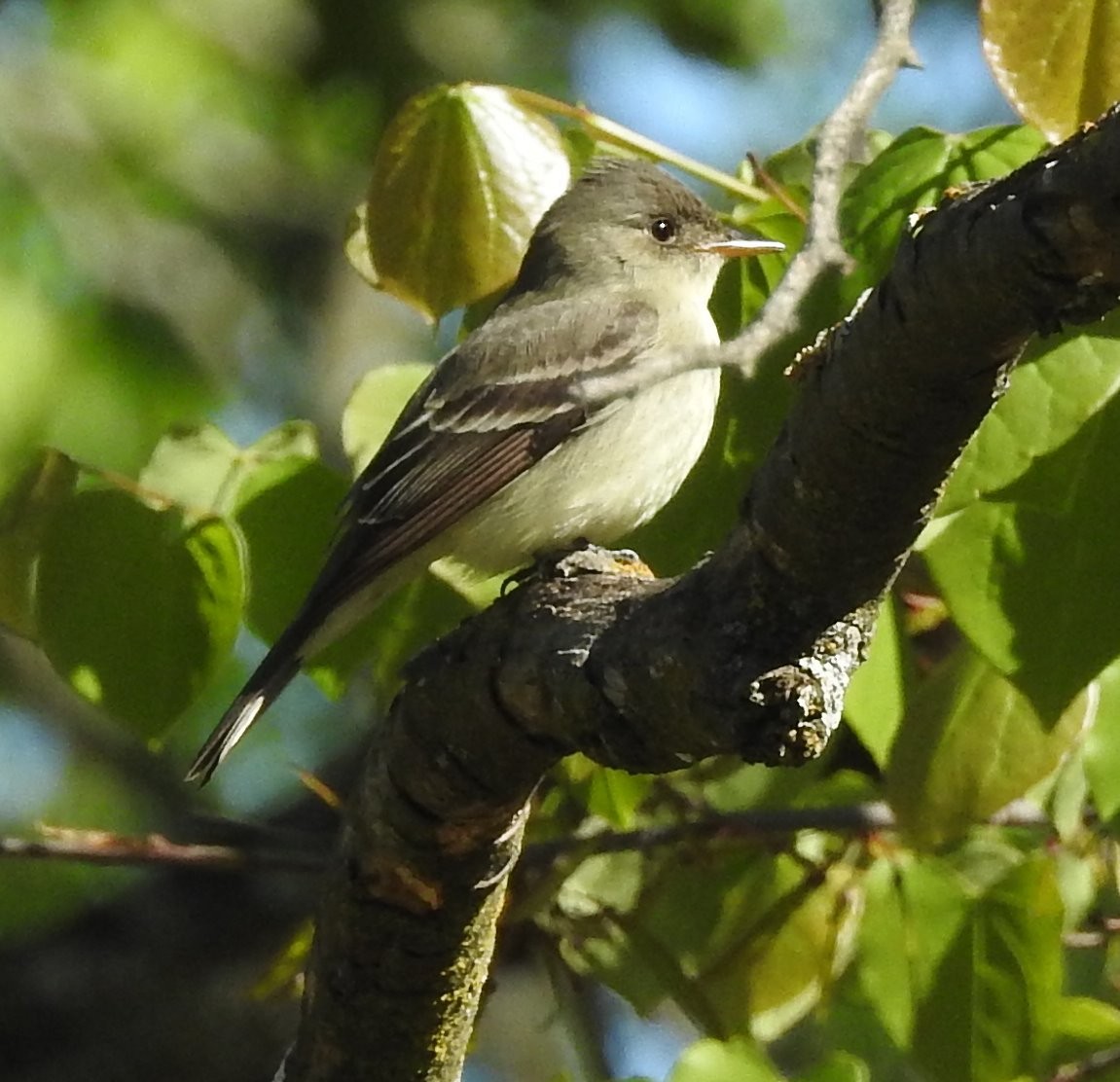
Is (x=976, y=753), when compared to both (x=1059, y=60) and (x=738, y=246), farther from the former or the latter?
(x=738, y=246)

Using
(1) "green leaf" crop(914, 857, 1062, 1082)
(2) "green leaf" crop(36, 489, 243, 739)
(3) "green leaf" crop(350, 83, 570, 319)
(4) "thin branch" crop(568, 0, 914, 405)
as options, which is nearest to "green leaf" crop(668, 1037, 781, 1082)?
(1) "green leaf" crop(914, 857, 1062, 1082)

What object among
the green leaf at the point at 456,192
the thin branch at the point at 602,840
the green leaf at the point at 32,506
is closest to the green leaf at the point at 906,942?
the thin branch at the point at 602,840

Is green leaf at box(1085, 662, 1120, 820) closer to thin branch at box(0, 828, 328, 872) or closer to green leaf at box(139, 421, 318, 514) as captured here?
green leaf at box(139, 421, 318, 514)

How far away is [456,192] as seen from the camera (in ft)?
9.16

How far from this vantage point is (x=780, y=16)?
25.8 ft

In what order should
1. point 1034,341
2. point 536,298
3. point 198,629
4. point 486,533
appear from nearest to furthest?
point 1034,341 → point 198,629 → point 486,533 → point 536,298

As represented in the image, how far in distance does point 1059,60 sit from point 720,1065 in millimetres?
1275

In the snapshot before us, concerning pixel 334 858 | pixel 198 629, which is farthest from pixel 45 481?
pixel 334 858

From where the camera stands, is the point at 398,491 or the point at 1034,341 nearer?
the point at 1034,341

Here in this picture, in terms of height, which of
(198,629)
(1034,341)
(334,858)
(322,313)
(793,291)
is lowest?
(322,313)

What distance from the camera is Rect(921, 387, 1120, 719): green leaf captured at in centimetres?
236

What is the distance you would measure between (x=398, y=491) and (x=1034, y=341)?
5.27 ft

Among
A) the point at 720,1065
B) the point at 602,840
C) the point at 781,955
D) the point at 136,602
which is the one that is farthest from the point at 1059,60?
the point at 781,955

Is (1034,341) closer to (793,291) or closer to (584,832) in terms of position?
(793,291)
